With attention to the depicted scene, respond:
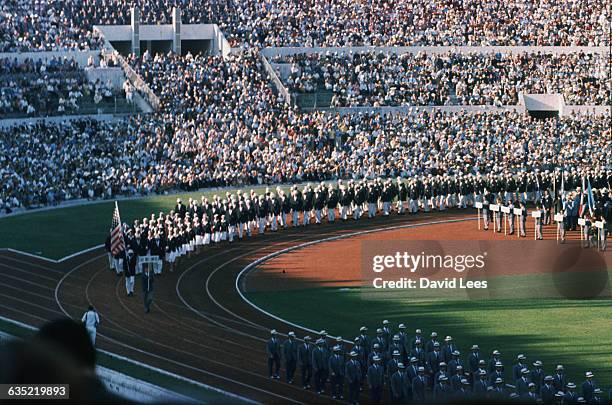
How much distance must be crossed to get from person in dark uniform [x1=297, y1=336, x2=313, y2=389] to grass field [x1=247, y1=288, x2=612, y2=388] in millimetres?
3715

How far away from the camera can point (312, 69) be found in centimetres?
5644

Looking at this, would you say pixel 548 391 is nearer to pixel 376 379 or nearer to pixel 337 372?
pixel 376 379

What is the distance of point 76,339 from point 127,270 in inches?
966

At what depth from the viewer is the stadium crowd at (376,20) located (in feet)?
187

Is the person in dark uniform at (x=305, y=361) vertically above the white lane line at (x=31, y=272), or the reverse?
the person in dark uniform at (x=305, y=361)

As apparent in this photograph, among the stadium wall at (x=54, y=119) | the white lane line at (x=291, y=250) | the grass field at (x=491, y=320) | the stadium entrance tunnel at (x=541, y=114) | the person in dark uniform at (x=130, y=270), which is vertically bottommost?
the white lane line at (x=291, y=250)

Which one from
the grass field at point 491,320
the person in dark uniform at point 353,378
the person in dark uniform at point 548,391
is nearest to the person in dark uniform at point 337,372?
the person in dark uniform at point 353,378

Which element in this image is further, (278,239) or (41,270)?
(278,239)

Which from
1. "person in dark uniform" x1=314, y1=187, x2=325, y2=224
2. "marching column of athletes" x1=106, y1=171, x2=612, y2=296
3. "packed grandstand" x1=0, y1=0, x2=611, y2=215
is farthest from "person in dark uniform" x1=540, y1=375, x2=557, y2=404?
"packed grandstand" x1=0, y1=0, x2=611, y2=215

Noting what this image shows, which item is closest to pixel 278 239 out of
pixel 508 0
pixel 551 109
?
pixel 551 109

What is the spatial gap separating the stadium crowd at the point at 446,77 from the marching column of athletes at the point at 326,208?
28.1 ft

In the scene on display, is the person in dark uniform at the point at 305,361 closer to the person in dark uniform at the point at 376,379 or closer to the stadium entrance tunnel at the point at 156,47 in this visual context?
the person in dark uniform at the point at 376,379

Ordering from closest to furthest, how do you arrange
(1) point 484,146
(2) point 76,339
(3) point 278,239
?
1. (2) point 76,339
2. (3) point 278,239
3. (1) point 484,146

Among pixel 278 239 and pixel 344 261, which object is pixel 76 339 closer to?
pixel 344 261
